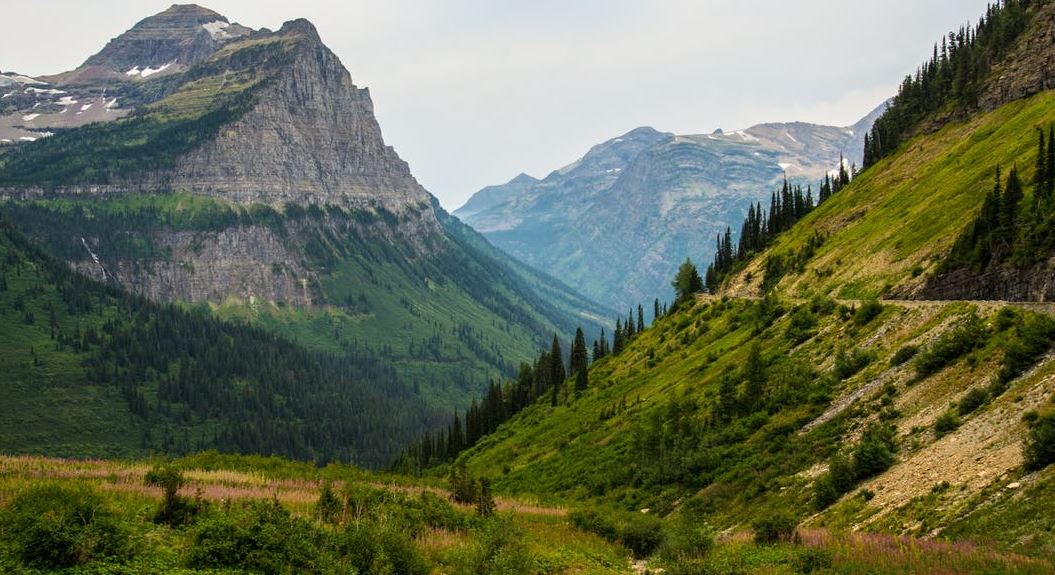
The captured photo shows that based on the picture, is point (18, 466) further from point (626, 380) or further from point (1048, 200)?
point (626, 380)

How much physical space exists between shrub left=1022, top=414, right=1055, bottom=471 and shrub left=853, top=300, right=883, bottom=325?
27.9 metres

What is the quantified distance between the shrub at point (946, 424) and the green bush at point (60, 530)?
3234cm

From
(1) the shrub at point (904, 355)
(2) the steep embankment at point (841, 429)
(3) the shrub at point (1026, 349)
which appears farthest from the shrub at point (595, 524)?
(1) the shrub at point (904, 355)

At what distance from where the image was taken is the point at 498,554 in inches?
794

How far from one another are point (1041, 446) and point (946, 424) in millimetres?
7388

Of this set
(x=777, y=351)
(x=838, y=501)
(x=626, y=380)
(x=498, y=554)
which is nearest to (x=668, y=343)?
(x=626, y=380)

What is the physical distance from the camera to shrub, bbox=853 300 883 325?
1956 inches

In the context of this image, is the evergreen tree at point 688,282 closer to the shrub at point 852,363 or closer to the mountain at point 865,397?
the mountain at point 865,397

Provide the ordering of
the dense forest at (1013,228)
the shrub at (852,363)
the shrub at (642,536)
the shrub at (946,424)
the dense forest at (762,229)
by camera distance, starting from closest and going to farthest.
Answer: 1. the shrub at (946,424)
2. the shrub at (642,536)
3. the shrub at (852,363)
4. the dense forest at (1013,228)
5. the dense forest at (762,229)

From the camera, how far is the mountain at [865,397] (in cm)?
2462

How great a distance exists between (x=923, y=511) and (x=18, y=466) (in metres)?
37.1

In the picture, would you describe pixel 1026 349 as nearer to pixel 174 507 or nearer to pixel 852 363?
pixel 852 363

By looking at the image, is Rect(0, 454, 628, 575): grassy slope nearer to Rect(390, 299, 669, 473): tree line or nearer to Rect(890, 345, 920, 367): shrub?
Rect(890, 345, 920, 367): shrub

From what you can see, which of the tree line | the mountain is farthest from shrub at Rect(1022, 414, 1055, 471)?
the tree line
